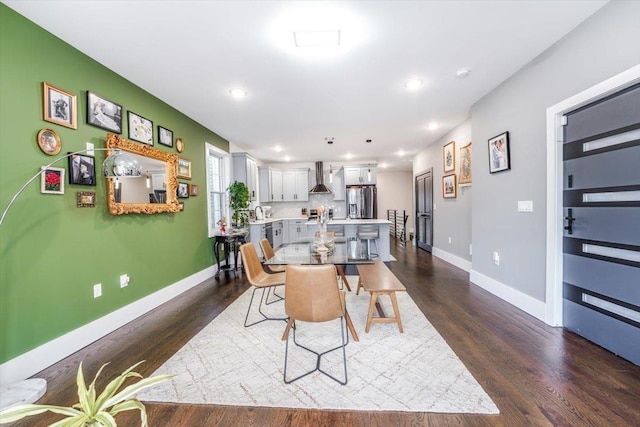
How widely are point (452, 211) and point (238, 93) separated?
437 cm

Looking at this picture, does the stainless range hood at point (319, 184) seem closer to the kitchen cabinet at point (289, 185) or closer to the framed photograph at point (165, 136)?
the kitchen cabinet at point (289, 185)

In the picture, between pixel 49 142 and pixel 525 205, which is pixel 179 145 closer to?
pixel 49 142

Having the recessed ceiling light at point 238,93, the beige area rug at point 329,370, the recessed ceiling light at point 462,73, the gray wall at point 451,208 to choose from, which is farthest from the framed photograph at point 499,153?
the recessed ceiling light at point 238,93

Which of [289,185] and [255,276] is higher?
[289,185]

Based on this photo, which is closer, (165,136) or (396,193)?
(165,136)

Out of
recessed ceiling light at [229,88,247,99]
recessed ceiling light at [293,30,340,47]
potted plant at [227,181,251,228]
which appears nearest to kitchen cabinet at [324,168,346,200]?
potted plant at [227,181,251,228]

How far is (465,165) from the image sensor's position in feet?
15.3

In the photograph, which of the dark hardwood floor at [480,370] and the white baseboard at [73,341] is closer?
the dark hardwood floor at [480,370]

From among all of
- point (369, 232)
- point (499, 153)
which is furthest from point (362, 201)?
point (499, 153)

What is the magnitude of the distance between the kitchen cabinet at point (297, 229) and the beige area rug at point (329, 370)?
4822 millimetres

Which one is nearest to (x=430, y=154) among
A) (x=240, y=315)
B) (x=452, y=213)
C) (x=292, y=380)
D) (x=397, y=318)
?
(x=452, y=213)

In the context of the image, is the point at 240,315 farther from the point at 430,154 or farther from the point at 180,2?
the point at 430,154

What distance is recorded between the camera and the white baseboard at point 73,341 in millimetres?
1931

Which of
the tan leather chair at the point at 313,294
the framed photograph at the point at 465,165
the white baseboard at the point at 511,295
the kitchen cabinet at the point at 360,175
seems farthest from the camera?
the kitchen cabinet at the point at 360,175
